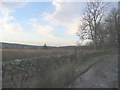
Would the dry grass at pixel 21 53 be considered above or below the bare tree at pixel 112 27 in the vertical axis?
below

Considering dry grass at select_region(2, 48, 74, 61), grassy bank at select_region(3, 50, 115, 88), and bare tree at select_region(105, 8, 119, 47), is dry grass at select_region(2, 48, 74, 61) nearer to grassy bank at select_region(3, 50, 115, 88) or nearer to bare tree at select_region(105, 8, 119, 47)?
grassy bank at select_region(3, 50, 115, 88)

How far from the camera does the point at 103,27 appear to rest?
36156 mm

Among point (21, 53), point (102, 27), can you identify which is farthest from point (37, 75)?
point (102, 27)

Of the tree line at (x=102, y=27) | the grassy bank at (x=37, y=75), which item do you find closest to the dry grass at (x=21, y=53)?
the grassy bank at (x=37, y=75)

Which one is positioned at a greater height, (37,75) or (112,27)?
(112,27)

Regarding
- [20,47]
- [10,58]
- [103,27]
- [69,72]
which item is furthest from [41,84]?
[103,27]

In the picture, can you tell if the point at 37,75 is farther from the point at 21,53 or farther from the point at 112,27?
the point at 112,27

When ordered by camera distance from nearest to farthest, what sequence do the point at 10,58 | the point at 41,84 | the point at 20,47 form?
the point at 41,84 < the point at 10,58 < the point at 20,47

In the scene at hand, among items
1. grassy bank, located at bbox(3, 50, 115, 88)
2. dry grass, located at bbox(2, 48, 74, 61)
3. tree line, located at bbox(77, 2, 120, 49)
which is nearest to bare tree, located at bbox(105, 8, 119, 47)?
tree line, located at bbox(77, 2, 120, 49)

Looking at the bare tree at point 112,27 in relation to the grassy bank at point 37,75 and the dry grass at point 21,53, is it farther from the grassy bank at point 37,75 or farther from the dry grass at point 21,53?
the grassy bank at point 37,75

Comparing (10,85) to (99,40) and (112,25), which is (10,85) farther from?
(112,25)

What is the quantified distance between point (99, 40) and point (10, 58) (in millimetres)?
25036

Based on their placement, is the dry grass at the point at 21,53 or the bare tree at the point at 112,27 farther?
the bare tree at the point at 112,27

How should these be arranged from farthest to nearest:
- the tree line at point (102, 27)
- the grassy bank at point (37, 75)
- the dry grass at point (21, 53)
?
the tree line at point (102, 27) → the dry grass at point (21, 53) → the grassy bank at point (37, 75)
